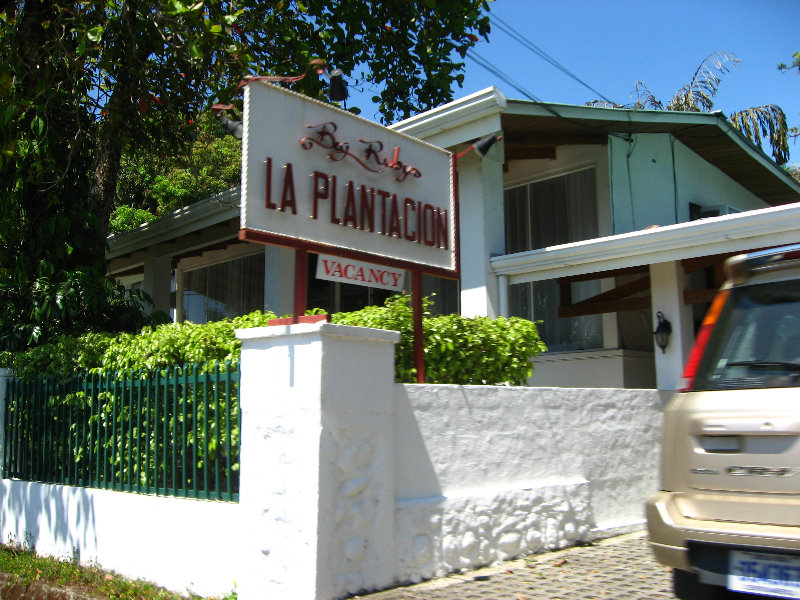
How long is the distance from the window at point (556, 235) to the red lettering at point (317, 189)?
5887mm

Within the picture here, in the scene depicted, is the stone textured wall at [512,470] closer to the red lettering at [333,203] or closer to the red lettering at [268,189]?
the red lettering at [333,203]

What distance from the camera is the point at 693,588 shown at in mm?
3736

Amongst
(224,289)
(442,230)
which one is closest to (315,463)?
(442,230)

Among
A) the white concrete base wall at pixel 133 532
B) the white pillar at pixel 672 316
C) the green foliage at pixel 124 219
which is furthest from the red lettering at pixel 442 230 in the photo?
the green foliage at pixel 124 219

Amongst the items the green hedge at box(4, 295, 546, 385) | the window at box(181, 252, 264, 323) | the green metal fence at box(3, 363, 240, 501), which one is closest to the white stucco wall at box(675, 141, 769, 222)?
the green hedge at box(4, 295, 546, 385)

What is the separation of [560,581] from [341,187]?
3.21m

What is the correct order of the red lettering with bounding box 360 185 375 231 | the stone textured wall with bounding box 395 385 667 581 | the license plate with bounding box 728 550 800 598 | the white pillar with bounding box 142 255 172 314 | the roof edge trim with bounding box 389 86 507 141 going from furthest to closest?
the white pillar with bounding box 142 255 172 314
the roof edge trim with bounding box 389 86 507 141
the red lettering with bounding box 360 185 375 231
the stone textured wall with bounding box 395 385 667 581
the license plate with bounding box 728 550 800 598

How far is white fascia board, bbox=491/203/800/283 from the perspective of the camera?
7.57 m

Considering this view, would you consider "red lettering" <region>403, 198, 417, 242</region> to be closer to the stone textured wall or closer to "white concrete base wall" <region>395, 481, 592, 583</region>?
the stone textured wall

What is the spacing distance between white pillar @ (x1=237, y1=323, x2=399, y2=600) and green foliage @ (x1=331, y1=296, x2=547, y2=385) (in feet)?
4.44

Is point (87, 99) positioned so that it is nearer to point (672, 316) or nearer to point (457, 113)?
point (457, 113)

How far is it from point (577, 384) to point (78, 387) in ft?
21.7

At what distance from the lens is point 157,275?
1533 cm

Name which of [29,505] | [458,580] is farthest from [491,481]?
[29,505]
